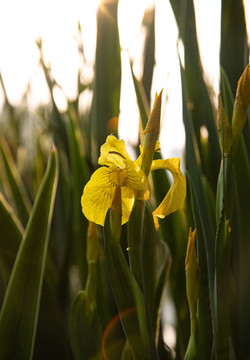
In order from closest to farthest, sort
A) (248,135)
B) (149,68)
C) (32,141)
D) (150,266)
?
1. (150,266)
2. (248,135)
3. (149,68)
4. (32,141)

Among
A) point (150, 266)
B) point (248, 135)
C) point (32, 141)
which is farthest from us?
point (32, 141)

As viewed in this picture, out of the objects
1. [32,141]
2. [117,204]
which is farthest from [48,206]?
[32,141]

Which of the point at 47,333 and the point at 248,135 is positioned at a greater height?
the point at 248,135

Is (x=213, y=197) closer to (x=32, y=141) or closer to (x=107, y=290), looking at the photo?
(x=107, y=290)

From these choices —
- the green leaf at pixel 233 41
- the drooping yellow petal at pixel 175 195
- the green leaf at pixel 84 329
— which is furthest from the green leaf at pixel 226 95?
the green leaf at pixel 84 329

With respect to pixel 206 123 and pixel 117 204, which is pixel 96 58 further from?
pixel 117 204

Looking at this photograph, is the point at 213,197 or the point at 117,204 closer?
the point at 117,204

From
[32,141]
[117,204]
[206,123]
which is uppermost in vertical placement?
[32,141]
